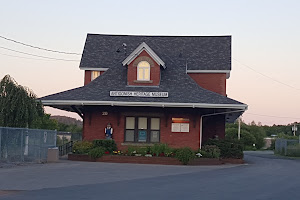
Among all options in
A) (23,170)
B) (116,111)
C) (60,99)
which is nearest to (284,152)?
(116,111)

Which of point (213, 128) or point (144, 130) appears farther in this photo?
point (213, 128)

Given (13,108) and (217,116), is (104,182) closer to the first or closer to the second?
(13,108)

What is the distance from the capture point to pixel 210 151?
99.5ft

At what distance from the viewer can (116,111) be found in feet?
107

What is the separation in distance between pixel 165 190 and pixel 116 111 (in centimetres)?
1693

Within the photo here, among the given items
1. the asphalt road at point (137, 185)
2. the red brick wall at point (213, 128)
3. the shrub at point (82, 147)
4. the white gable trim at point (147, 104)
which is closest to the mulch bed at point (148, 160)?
the shrub at point (82, 147)

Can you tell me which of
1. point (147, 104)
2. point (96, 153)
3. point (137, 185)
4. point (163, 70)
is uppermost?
point (163, 70)

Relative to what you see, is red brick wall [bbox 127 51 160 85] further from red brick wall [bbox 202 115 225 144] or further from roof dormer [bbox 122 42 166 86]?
red brick wall [bbox 202 115 225 144]

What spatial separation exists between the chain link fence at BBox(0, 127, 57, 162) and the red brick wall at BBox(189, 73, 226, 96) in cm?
1315

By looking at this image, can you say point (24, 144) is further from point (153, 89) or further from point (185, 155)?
point (153, 89)

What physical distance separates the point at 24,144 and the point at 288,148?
3017 centimetres

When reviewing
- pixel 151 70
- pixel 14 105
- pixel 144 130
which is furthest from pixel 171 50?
pixel 14 105

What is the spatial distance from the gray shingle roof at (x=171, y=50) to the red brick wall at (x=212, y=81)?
0.58 m

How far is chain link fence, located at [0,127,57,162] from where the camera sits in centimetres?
2438
